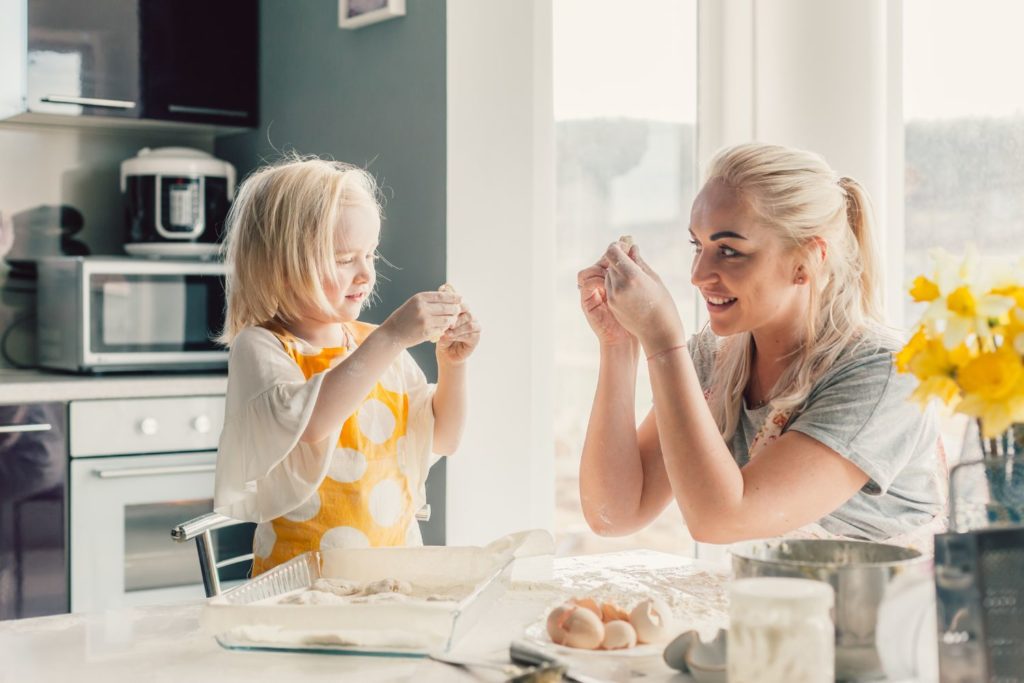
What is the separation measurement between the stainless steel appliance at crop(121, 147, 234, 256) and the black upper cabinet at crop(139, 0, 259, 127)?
0.12 m

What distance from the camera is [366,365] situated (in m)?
1.55

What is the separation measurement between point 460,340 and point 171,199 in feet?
5.39

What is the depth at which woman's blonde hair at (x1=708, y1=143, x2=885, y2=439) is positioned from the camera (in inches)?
64.5

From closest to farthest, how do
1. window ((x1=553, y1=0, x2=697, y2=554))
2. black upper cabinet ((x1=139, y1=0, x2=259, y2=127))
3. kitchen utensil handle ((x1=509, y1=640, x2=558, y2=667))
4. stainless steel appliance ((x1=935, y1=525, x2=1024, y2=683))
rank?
stainless steel appliance ((x1=935, y1=525, x2=1024, y2=683)) → kitchen utensil handle ((x1=509, y1=640, x2=558, y2=667)) → window ((x1=553, y1=0, x2=697, y2=554)) → black upper cabinet ((x1=139, y1=0, x2=259, y2=127))

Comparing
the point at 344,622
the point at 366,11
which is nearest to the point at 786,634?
the point at 344,622

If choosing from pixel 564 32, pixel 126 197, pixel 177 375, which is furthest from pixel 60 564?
pixel 564 32

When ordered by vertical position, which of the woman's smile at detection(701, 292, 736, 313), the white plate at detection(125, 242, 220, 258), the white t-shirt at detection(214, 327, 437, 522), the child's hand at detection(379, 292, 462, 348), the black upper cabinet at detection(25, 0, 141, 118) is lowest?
the white t-shirt at detection(214, 327, 437, 522)

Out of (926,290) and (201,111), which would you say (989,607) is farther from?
(201,111)

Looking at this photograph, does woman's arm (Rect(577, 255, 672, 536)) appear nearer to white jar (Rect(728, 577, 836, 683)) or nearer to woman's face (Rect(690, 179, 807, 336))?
woman's face (Rect(690, 179, 807, 336))

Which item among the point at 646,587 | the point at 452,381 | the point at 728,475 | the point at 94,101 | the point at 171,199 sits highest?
the point at 94,101

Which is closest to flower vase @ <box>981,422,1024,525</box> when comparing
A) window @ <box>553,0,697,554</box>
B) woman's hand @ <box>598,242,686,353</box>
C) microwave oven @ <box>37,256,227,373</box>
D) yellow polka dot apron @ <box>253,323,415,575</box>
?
woman's hand @ <box>598,242,686,353</box>

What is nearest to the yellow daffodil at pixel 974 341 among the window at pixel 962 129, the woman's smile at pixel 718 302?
the woman's smile at pixel 718 302

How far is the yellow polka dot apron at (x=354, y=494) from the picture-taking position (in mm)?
1650

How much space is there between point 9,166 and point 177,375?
0.82 m
